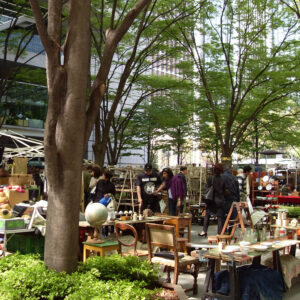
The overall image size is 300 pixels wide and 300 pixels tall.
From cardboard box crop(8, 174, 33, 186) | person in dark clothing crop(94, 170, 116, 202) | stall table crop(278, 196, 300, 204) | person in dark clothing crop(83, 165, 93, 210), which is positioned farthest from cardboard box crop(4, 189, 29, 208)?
stall table crop(278, 196, 300, 204)

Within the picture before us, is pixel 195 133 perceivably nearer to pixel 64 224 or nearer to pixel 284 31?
pixel 284 31

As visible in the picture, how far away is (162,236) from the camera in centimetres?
646

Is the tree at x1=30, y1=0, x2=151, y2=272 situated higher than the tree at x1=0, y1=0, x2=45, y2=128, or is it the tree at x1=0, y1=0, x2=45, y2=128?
the tree at x1=0, y1=0, x2=45, y2=128

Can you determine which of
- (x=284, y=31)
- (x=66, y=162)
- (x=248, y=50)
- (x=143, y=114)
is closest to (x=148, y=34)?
(x=248, y=50)

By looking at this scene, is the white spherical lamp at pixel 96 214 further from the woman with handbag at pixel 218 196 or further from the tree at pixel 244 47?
the tree at pixel 244 47

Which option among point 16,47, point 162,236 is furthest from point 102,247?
point 16,47

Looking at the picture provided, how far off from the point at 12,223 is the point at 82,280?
294cm

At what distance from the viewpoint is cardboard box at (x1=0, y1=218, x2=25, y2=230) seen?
6.81 meters

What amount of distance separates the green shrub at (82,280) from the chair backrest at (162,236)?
1163 mm

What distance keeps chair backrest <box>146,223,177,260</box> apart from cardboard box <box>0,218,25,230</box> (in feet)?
7.16

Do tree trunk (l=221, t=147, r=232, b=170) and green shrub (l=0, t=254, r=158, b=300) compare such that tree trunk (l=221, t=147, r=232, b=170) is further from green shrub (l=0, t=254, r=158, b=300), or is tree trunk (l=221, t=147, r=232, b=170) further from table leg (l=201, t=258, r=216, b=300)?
green shrub (l=0, t=254, r=158, b=300)

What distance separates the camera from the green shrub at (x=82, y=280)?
13.7ft

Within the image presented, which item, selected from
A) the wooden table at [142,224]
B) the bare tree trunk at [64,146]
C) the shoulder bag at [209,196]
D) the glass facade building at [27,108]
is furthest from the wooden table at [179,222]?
the glass facade building at [27,108]

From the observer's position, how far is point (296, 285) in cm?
742
